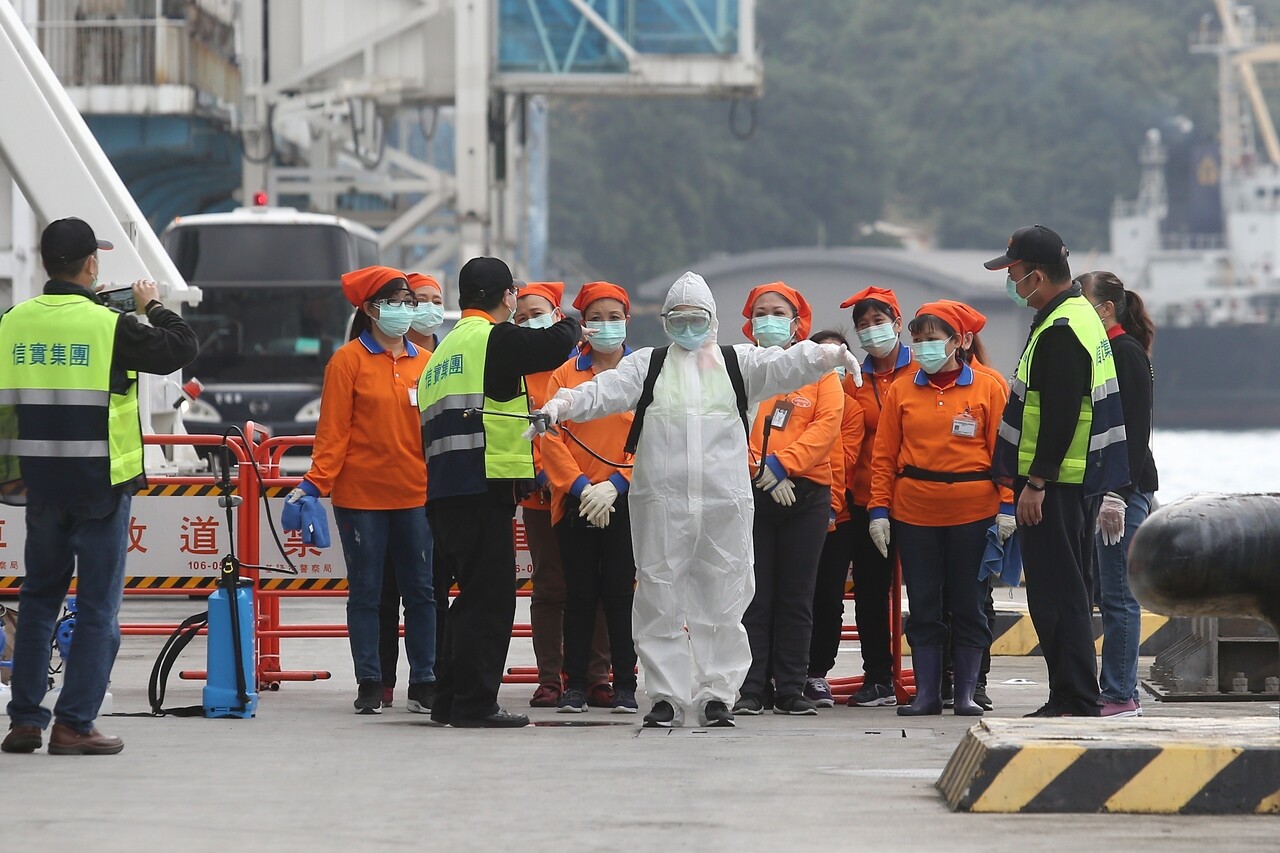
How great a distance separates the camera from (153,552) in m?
10.2

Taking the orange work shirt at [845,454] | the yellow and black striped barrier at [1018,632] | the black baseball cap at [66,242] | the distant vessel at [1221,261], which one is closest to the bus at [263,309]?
the yellow and black striped barrier at [1018,632]

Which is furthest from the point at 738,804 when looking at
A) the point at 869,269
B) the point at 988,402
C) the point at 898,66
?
the point at 898,66

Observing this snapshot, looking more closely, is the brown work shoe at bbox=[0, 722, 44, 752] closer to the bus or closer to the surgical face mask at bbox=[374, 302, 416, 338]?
the surgical face mask at bbox=[374, 302, 416, 338]

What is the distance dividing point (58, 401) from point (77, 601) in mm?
682

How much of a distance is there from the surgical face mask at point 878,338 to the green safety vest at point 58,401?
11.2 feet

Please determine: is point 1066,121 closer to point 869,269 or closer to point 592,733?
point 869,269

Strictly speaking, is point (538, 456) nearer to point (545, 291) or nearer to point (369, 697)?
point (545, 291)

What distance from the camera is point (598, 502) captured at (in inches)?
334

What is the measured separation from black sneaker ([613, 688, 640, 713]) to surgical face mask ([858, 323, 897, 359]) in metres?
1.81

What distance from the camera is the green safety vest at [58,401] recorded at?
722 centimetres

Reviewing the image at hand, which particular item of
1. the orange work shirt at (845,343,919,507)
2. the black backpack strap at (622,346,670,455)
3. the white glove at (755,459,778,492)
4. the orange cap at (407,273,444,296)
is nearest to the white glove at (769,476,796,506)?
the white glove at (755,459,778,492)

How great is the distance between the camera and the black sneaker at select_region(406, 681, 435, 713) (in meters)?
→ 8.89

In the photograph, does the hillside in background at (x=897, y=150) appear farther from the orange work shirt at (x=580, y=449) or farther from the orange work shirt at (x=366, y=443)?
the orange work shirt at (x=366, y=443)

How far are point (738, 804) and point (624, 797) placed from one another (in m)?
0.37
